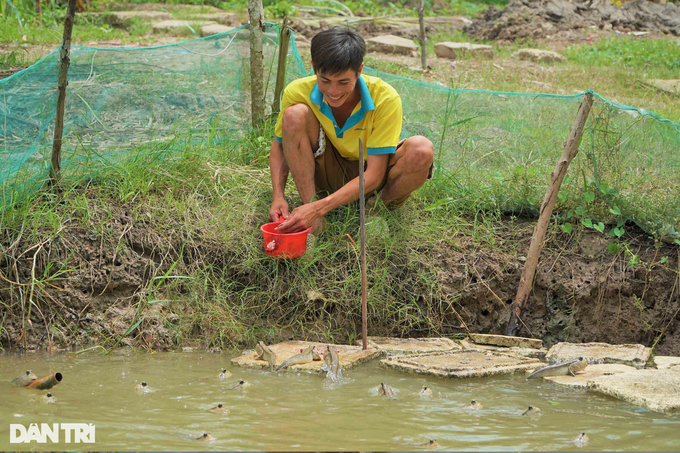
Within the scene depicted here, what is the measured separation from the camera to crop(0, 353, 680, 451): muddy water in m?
2.40

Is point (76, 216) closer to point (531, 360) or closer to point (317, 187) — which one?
point (317, 187)

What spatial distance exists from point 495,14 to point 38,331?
36.7 ft

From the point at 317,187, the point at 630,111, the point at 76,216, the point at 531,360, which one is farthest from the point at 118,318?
the point at 630,111

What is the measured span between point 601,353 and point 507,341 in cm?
51

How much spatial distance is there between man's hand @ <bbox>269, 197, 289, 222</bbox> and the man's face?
2.27 ft

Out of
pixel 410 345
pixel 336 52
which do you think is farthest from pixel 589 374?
pixel 336 52

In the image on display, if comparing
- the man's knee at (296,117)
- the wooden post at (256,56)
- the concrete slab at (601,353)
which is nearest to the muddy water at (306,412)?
the concrete slab at (601,353)

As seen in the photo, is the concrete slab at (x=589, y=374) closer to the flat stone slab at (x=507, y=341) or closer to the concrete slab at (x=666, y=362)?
the concrete slab at (x=666, y=362)

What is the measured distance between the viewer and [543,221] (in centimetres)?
402

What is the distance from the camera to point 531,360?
141 inches

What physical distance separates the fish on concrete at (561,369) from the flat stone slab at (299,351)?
832 millimetres

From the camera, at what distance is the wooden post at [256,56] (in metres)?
4.66

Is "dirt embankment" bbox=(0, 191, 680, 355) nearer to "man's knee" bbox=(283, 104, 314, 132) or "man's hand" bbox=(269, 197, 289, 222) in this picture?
"man's hand" bbox=(269, 197, 289, 222)

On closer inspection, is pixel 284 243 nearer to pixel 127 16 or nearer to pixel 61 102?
pixel 61 102
